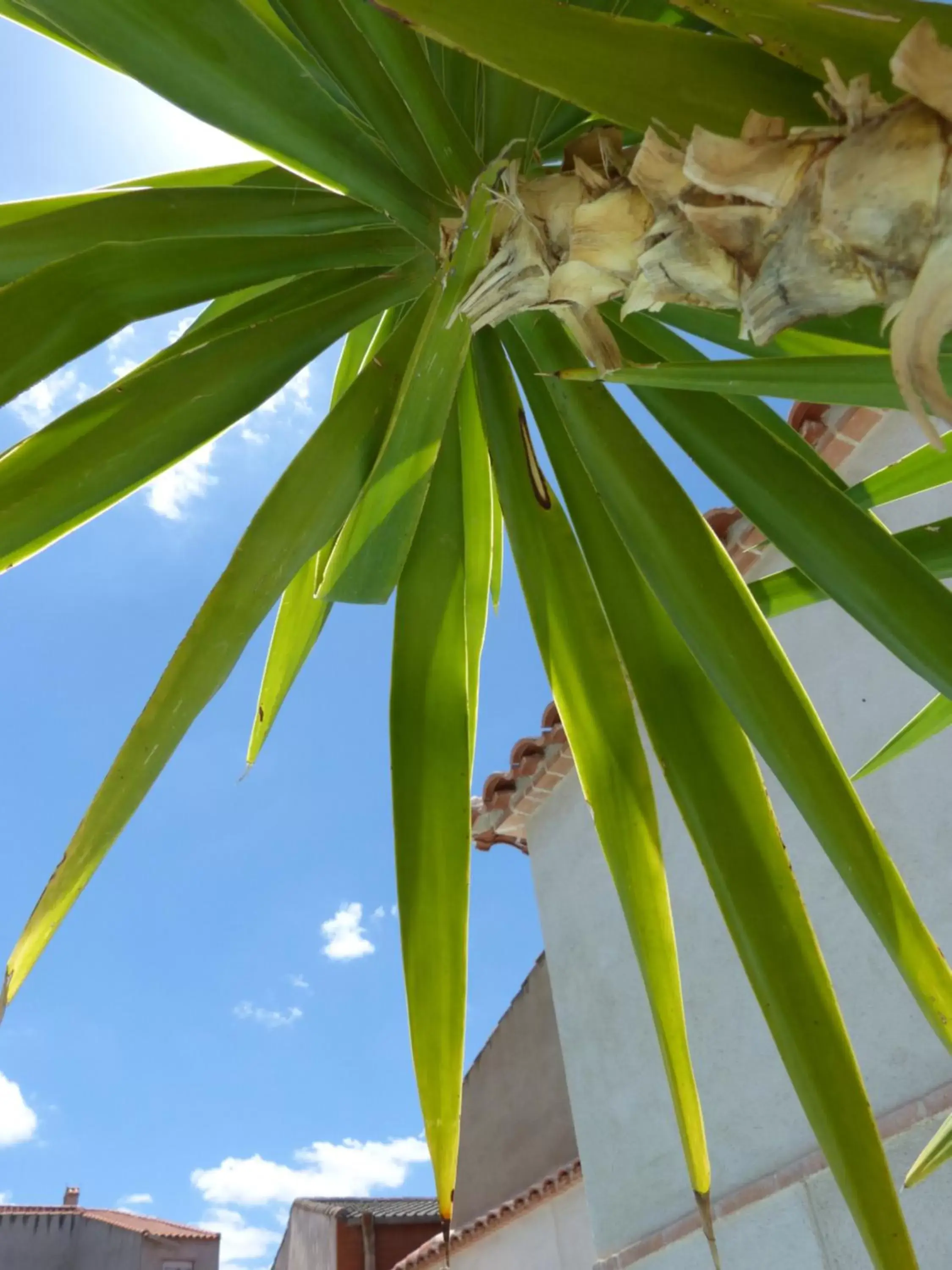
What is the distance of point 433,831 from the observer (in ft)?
3.97

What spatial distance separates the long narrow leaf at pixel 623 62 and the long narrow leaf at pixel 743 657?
0.44 meters

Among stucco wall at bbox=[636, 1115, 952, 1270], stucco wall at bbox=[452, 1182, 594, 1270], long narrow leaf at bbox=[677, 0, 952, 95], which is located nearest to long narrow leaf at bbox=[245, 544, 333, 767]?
long narrow leaf at bbox=[677, 0, 952, 95]

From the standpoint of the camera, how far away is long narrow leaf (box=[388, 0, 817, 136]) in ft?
1.98

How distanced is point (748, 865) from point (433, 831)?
0.42m

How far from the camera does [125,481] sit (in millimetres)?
973

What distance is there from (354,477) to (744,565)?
10.5 ft

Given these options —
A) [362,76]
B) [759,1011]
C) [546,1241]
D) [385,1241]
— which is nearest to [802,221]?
[362,76]

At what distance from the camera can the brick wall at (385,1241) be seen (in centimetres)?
920

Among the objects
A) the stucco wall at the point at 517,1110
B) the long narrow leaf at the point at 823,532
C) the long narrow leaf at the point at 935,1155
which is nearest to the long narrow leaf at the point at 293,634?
the long narrow leaf at the point at 823,532

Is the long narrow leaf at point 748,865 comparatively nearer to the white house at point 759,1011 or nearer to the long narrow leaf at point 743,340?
the long narrow leaf at point 743,340

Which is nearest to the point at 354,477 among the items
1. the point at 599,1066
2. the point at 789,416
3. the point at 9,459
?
the point at 9,459

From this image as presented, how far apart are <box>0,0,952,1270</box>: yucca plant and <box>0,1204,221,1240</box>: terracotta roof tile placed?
16.4 meters

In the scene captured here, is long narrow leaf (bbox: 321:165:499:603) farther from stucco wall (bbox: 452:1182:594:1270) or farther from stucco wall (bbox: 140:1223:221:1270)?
stucco wall (bbox: 140:1223:221:1270)

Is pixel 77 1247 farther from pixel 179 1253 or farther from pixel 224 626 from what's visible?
pixel 224 626
